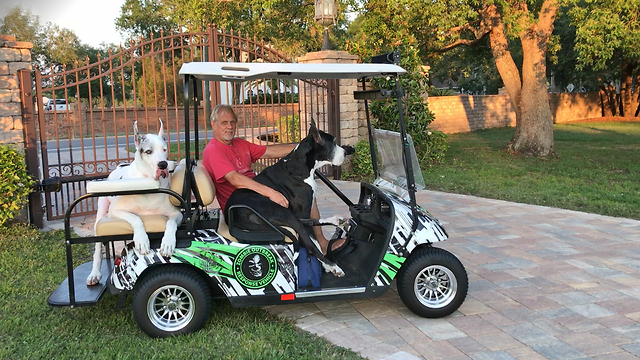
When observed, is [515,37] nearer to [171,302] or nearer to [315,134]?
[315,134]

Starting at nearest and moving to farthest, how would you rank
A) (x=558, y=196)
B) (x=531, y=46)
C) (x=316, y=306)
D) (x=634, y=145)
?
(x=316, y=306), (x=558, y=196), (x=531, y=46), (x=634, y=145)

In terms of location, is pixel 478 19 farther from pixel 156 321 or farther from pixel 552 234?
pixel 156 321

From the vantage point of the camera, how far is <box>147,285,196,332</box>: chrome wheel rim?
3.52 m

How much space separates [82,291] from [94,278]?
177 mm

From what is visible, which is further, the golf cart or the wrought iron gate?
the wrought iron gate

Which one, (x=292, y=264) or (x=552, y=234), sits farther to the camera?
(x=552, y=234)

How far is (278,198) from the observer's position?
3.88m

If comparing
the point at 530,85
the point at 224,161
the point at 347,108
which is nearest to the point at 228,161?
the point at 224,161

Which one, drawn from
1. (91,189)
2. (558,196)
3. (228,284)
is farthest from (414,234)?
(558,196)

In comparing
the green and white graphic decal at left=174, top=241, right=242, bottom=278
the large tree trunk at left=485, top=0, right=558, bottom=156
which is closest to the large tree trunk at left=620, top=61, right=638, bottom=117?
the large tree trunk at left=485, top=0, right=558, bottom=156

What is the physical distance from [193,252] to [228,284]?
31 centimetres

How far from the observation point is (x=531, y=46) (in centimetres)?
1281

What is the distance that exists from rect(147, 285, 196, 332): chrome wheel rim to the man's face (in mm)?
1315

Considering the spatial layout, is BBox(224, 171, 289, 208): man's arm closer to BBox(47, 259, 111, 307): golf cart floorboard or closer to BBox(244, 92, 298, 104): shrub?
BBox(47, 259, 111, 307): golf cart floorboard
